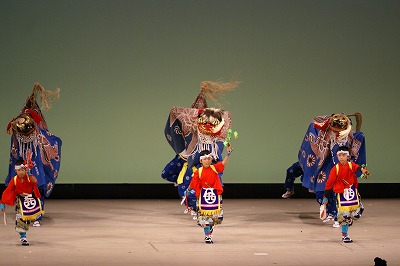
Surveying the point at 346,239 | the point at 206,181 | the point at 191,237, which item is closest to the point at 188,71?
the point at 191,237

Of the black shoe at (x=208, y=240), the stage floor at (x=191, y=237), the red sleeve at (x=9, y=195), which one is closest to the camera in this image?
the stage floor at (x=191, y=237)

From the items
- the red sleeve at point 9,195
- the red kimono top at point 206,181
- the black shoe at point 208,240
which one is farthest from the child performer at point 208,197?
the red sleeve at point 9,195

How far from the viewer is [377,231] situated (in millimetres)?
8992

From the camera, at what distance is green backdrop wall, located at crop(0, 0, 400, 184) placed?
37.5 ft

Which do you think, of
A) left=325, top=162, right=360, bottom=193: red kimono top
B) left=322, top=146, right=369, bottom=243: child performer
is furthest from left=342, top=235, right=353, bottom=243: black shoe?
left=325, top=162, right=360, bottom=193: red kimono top

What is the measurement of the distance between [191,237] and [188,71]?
11.1ft

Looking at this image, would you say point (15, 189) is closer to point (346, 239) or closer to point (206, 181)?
point (206, 181)

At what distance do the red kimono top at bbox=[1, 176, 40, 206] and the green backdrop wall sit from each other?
352 cm

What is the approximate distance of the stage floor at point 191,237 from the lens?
7.33m

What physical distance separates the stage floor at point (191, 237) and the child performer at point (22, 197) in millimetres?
172

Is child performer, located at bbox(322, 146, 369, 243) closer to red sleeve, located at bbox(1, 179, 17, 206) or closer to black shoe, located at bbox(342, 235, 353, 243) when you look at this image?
black shoe, located at bbox(342, 235, 353, 243)

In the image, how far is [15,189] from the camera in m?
7.96

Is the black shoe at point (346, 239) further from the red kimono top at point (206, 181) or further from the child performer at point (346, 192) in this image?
the red kimono top at point (206, 181)

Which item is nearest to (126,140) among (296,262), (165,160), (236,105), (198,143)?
(165,160)
